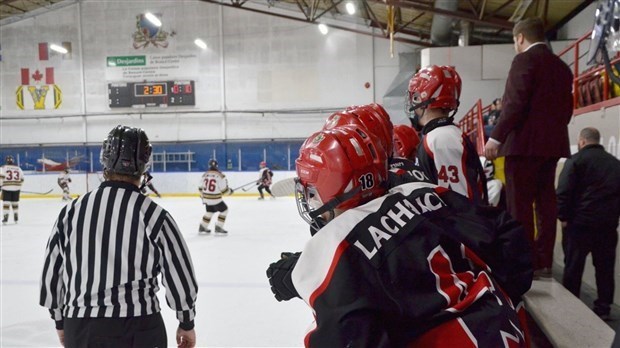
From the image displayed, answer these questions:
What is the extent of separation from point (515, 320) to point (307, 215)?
1.73 feet

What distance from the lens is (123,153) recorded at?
1813 millimetres

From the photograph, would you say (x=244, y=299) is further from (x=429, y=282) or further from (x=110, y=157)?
(x=429, y=282)

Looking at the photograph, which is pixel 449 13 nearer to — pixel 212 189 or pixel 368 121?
pixel 212 189

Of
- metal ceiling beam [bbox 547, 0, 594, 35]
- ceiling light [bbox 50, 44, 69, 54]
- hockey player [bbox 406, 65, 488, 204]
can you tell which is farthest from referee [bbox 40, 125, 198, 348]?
ceiling light [bbox 50, 44, 69, 54]

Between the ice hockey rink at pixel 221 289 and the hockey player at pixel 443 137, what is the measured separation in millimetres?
994

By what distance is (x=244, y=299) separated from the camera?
3.89 meters

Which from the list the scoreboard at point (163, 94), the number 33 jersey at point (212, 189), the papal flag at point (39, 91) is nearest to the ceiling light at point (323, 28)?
the scoreboard at point (163, 94)

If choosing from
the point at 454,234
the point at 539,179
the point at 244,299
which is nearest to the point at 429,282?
the point at 454,234

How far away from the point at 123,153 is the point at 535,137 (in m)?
1.88

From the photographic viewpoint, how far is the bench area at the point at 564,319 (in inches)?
65.4

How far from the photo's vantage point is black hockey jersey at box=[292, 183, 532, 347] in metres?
0.84

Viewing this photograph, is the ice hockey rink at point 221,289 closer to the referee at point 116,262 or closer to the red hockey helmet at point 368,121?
the referee at point 116,262

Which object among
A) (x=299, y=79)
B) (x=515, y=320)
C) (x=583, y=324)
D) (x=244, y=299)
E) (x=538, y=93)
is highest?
A: (x=299, y=79)

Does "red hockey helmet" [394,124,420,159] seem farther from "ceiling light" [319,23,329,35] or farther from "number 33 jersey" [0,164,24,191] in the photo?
"ceiling light" [319,23,329,35]
